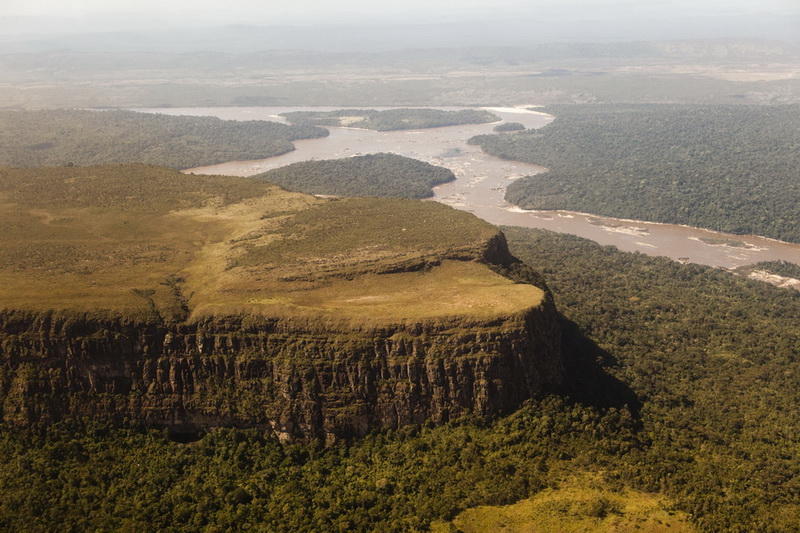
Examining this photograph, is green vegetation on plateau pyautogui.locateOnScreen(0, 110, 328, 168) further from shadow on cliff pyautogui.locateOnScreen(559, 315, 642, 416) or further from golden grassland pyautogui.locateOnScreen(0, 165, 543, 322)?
shadow on cliff pyautogui.locateOnScreen(559, 315, 642, 416)

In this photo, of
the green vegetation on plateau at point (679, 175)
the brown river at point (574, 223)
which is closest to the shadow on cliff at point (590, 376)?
the brown river at point (574, 223)

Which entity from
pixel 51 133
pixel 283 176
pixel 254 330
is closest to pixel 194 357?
pixel 254 330

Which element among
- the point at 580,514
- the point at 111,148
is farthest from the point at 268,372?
the point at 111,148

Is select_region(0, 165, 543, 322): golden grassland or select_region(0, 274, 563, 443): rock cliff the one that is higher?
select_region(0, 165, 543, 322): golden grassland

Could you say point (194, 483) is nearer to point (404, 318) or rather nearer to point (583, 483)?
point (404, 318)

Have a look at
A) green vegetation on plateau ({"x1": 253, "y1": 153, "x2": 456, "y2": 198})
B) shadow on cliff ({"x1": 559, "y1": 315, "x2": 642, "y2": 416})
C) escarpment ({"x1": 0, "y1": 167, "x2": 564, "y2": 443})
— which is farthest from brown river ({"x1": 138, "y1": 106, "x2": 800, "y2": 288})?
escarpment ({"x1": 0, "y1": 167, "x2": 564, "y2": 443})

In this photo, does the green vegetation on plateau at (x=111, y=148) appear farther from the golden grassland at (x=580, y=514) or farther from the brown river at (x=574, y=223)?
the golden grassland at (x=580, y=514)
